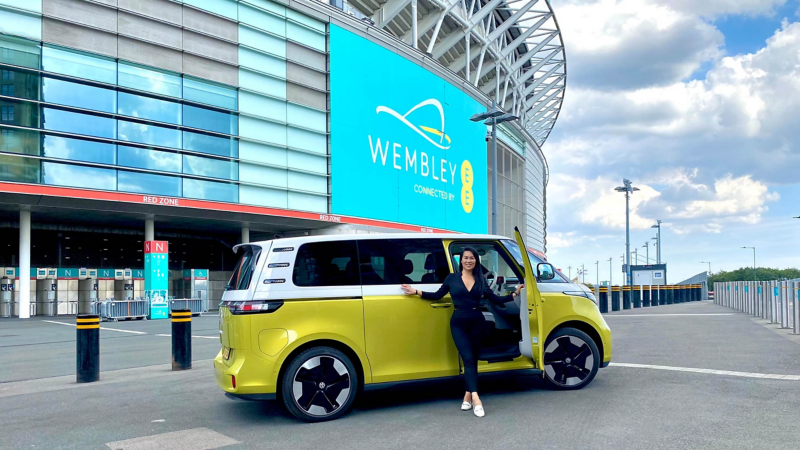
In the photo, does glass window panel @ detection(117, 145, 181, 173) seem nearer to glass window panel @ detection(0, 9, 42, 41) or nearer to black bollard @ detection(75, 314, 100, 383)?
glass window panel @ detection(0, 9, 42, 41)

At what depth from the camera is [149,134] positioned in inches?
1150

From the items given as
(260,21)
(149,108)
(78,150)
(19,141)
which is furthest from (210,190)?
(260,21)

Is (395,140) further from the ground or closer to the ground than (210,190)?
further from the ground

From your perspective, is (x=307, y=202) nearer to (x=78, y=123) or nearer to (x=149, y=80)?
(x=149, y=80)

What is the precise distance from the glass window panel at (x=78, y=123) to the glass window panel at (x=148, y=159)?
33.7 inches

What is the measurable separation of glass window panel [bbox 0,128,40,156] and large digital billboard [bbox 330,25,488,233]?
14.7 metres

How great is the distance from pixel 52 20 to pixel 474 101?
3087 cm

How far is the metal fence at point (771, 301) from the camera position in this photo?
13956 millimetres

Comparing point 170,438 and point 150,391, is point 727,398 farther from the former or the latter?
point 150,391

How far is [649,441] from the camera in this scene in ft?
16.8

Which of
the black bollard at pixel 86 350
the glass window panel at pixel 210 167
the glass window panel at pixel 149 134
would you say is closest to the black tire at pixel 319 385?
the black bollard at pixel 86 350

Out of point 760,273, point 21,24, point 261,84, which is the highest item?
point 21,24

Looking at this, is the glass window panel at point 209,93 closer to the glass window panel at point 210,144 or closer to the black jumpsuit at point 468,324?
the glass window panel at point 210,144

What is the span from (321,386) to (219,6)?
1136 inches
